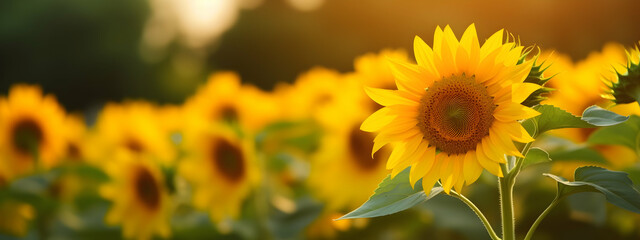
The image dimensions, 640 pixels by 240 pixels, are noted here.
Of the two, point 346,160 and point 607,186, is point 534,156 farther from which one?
point 346,160

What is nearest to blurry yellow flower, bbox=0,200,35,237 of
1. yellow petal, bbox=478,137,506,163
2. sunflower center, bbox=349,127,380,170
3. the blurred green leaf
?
the blurred green leaf

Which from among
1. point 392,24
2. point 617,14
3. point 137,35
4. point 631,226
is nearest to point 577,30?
point 617,14

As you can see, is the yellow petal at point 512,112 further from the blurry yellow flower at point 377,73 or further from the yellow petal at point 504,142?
the blurry yellow flower at point 377,73

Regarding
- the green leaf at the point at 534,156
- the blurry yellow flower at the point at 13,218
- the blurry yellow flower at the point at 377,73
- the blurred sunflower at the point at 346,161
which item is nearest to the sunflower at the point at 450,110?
the green leaf at the point at 534,156

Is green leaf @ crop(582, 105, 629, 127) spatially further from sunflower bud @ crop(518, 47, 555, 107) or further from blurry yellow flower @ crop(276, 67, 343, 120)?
blurry yellow flower @ crop(276, 67, 343, 120)

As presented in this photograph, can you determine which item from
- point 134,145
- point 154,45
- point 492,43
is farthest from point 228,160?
point 154,45

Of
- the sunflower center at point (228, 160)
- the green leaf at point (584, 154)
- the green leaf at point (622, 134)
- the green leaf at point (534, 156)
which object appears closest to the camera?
the green leaf at point (534, 156)

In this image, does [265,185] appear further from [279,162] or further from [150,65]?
[150,65]
